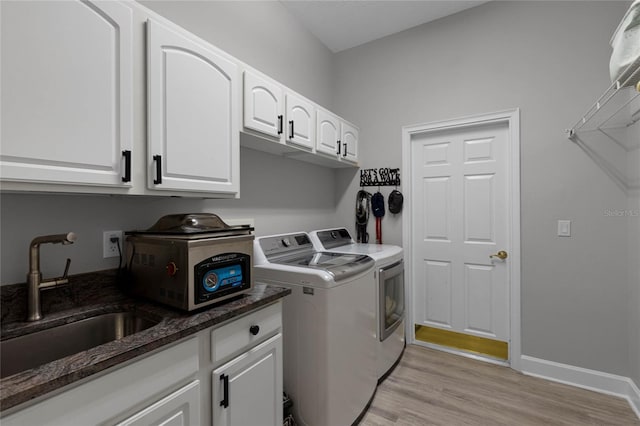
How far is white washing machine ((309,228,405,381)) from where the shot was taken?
216cm

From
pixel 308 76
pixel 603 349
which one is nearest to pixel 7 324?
pixel 308 76

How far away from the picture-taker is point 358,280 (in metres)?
1.82

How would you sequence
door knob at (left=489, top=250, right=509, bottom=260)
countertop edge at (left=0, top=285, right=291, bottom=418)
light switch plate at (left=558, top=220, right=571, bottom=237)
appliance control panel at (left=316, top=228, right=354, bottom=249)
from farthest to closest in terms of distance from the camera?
appliance control panel at (left=316, top=228, right=354, bottom=249) → door knob at (left=489, top=250, right=509, bottom=260) → light switch plate at (left=558, top=220, right=571, bottom=237) → countertop edge at (left=0, top=285, right=291, bottom=418)

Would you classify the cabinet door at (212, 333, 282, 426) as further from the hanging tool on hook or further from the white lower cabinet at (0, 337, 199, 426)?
the hanging tool on hook

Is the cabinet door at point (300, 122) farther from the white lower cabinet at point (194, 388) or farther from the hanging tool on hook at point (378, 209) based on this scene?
Answer: the white lower cabinet at point (194, 388)

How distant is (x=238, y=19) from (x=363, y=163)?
1.69 meters

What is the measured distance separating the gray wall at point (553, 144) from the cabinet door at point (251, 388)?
6.91 ft

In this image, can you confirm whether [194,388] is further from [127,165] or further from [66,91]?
[66,91]

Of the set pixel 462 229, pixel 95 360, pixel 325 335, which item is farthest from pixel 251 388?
pixel 462 229

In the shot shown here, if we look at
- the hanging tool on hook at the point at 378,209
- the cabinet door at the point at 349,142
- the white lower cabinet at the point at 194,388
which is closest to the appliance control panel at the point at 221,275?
the white lower cabinet at the point at 194,388

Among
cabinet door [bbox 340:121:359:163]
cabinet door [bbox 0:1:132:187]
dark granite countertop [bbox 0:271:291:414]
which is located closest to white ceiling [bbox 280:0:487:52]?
cabinet door [bbox 340:121:359:163]

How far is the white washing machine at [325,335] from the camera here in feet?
5.20

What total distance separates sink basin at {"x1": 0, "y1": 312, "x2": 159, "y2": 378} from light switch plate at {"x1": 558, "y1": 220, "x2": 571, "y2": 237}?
274 centimetres

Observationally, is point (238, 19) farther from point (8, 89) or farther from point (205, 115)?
point (8, 89)
